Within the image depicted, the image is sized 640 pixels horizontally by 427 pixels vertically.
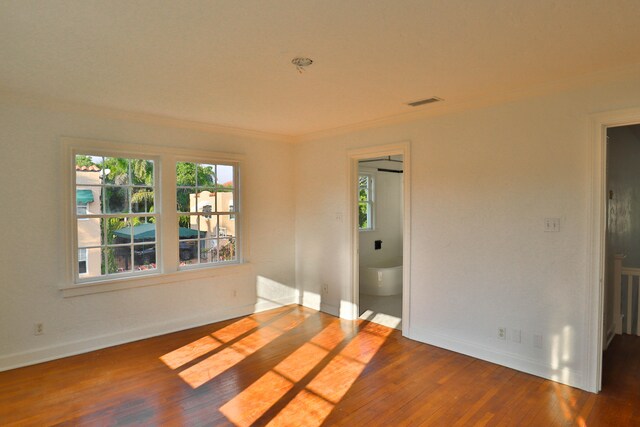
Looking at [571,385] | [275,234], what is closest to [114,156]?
[275,234]

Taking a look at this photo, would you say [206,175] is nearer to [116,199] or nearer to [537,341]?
[116,199]

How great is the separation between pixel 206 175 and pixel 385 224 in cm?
398

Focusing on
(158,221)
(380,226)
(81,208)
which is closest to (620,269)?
(380,226)

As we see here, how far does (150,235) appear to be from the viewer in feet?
14.9

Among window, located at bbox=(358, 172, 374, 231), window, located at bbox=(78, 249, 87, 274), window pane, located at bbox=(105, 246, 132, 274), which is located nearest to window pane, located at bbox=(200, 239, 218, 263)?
window pane, located at bbox=(105, 246, 132, 274)

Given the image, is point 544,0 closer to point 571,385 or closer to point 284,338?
point 571,385

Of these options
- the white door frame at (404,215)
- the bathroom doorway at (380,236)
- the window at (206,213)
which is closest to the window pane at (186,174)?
the window at (206,213)

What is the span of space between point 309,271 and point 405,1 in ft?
14.2

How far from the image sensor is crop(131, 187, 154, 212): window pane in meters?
4.41

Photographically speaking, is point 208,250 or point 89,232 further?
point 208,250

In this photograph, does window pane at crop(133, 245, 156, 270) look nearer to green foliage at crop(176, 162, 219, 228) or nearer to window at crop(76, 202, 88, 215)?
green foliage at crop(176, 162, 219, 228)

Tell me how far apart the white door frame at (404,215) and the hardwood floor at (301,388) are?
1.76ft

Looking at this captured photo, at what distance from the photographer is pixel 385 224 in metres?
7.79

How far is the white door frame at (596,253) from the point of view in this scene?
3.07 meters
